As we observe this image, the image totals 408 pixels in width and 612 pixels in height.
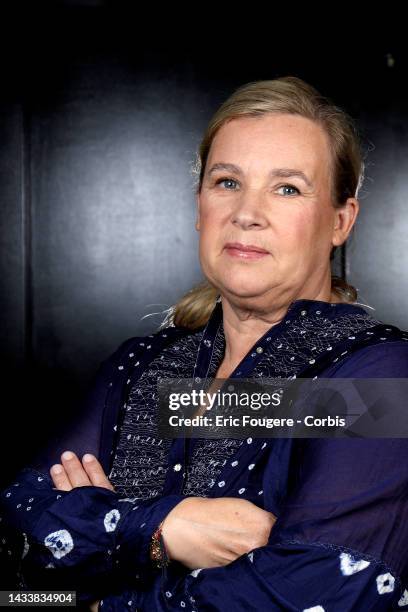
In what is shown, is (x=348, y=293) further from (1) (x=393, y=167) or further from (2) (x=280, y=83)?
(1) (x=393, y=167)

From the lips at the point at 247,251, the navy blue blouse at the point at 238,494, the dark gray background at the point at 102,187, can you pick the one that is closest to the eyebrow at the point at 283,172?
the lips at the point at 247,251

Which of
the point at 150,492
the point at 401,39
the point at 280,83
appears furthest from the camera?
the point at 401,39

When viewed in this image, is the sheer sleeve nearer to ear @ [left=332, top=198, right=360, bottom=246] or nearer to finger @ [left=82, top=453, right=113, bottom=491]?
finger @ [left=82, top=453, right=113, bottom=491]

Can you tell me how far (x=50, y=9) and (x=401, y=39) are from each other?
4.24 feet

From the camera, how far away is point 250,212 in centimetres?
167

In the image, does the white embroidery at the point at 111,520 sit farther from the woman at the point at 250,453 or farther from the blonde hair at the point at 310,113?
the blonde hair at the point at 310,113

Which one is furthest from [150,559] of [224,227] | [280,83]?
[280,83]

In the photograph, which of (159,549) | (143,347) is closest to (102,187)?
(143,347)

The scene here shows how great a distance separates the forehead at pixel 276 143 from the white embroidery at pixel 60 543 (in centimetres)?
77

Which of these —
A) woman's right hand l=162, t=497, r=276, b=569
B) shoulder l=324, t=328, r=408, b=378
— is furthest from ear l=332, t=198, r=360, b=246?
woman's right hand l=162, t=497, r=276, b=569

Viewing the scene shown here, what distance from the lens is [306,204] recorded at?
1703mm

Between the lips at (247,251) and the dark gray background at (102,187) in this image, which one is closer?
the lips at (247,251)

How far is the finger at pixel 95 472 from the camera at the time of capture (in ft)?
5.45

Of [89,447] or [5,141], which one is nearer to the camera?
[89,447]
